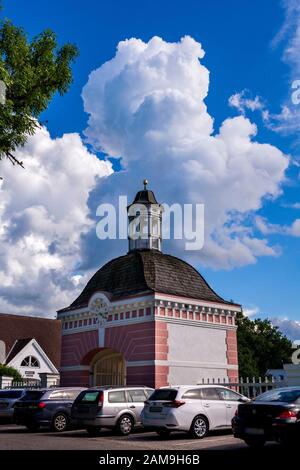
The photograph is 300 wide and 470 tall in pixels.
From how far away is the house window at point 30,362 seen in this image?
143 ft

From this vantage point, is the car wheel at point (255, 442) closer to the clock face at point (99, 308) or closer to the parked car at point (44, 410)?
the parked car at point (44, 410)

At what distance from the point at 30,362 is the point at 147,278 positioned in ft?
72.4

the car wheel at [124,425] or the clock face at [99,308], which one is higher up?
the clock face at [99,308]

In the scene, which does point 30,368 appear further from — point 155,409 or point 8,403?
point 155,409

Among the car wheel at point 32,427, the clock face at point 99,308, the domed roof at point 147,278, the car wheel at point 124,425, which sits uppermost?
the domed roof at point 147,278

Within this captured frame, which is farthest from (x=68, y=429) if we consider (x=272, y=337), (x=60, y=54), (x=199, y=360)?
(x=272, y=337)

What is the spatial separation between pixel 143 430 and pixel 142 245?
12060 mm

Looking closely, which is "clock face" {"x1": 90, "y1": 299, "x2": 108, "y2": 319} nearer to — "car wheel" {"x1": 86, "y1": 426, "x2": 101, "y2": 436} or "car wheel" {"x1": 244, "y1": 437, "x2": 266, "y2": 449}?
"car wheel" {"x1": 86, "y1": 426, "x2": 101, "y2": 436}

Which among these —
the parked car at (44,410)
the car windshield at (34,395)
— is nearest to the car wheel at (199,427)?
the parked car at (44,410)

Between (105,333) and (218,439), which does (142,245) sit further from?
(218,439)

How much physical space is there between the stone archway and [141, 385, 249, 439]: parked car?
1156cm

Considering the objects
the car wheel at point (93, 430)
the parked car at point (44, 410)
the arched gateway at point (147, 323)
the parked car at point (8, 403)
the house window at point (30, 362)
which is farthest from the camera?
the house window at point (30, 362)

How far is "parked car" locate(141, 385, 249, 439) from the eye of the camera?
15133 millimetres

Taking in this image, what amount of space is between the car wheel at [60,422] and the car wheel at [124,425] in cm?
270
